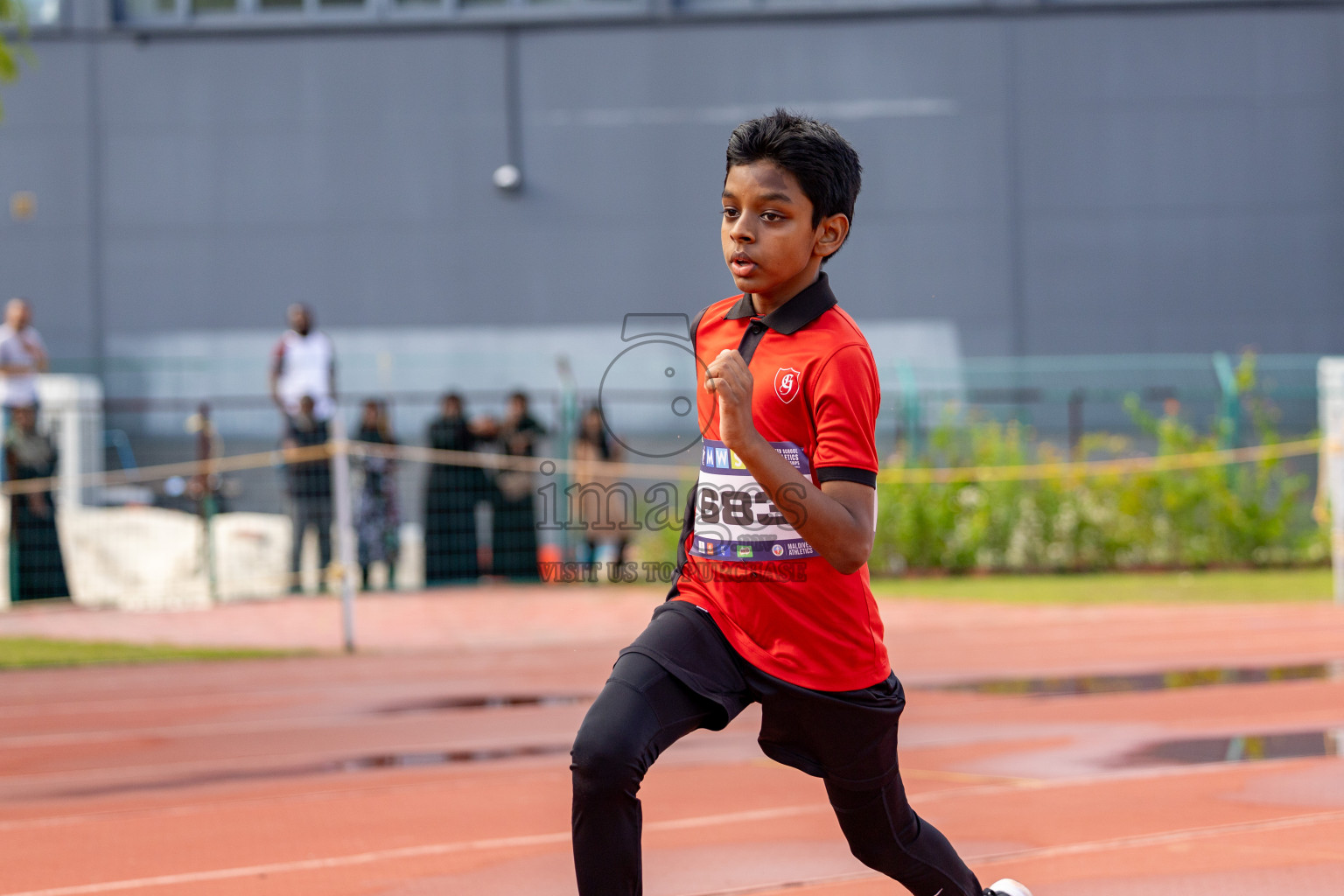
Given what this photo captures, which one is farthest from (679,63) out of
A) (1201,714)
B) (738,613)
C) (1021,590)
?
(738,613)

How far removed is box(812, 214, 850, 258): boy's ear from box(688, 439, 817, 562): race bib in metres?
0.42

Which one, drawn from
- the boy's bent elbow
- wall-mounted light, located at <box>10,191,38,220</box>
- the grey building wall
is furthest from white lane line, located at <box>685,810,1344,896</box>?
wall-mounted light, located at <box>10,191,38,220</box>

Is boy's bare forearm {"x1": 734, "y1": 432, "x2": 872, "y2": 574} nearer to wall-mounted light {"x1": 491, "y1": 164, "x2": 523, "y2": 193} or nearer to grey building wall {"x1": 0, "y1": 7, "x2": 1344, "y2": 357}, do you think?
grey building wall {"x1": 0, "y1": 7, "x2": 1344, "y2": 357}

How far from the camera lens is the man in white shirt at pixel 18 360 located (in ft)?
46.6

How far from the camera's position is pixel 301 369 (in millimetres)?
15086

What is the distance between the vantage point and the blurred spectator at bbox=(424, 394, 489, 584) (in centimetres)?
1463

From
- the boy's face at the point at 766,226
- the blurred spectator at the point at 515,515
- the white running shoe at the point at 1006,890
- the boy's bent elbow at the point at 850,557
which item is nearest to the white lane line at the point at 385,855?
the white running shoe at the point at 1006,890

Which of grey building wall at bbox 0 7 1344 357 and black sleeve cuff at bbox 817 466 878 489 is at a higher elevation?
grey building wall at bbox 0 7 1344 357

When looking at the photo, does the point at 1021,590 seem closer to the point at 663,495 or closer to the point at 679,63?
the point at 663,495

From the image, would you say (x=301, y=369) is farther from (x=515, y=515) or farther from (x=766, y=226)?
(x=766, y=226)

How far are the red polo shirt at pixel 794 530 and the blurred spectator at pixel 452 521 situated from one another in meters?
11.8

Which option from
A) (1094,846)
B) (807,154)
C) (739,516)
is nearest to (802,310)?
(807,154)

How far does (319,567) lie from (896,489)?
6074 millimetres

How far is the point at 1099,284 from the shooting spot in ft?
74.1
